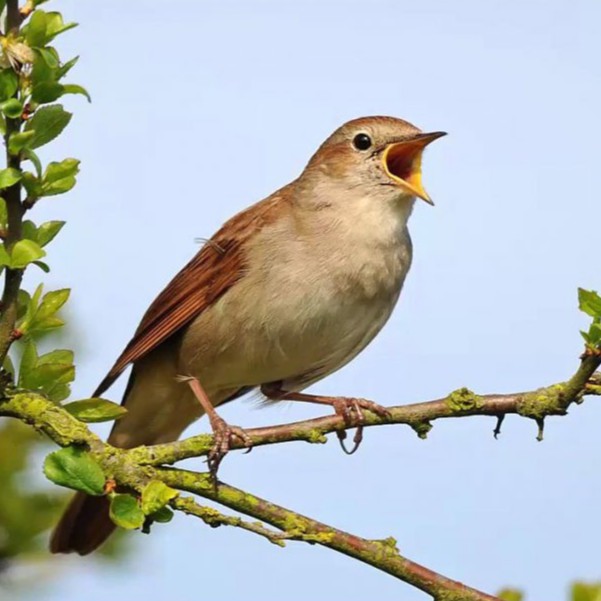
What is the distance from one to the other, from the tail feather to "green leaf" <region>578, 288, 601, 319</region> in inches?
92.7

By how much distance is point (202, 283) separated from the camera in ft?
16.4

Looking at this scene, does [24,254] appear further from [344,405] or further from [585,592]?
[344,405]

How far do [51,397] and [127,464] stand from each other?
8.8 inches

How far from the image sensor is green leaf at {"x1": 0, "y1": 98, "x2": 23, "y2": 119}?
2238 millimetres

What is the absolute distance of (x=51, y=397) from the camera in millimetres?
2598

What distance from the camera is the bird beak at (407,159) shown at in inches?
197

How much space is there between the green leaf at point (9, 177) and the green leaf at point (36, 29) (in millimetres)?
246

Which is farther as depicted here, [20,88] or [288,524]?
[288,524]

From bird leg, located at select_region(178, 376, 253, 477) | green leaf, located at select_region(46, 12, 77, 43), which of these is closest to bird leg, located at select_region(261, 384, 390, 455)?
bird leg, located at select_region(178, 376, 253, 477)

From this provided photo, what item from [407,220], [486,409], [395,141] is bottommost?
[486,409]

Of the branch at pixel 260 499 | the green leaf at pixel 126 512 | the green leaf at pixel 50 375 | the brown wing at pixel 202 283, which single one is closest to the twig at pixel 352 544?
the branch at pixel 260 499

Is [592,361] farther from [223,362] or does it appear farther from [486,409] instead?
[223,362]

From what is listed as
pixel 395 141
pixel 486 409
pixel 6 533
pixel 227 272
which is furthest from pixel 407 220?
pixel 6 533

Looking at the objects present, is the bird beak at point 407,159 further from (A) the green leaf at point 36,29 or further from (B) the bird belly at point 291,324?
(A) the green leaf at point 36,29
